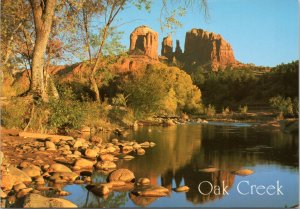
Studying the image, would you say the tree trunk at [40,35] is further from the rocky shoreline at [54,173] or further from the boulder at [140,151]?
Result: the boulder at [140,151]

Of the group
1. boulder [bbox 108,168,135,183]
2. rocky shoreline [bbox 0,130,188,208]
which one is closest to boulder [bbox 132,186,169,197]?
rocky shoreline [bbox 0,130,188,208]

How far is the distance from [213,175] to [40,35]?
6225 mm

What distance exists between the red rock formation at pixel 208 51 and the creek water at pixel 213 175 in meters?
45.7

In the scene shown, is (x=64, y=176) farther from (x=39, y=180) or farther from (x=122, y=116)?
(x=122, y=116)

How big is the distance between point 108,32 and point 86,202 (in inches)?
518

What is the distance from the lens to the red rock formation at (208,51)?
5709cm

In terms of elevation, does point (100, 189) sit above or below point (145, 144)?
below

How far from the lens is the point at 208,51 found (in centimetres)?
6456

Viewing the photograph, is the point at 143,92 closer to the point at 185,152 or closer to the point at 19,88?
the point at 19,88

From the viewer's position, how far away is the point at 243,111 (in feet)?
94.2

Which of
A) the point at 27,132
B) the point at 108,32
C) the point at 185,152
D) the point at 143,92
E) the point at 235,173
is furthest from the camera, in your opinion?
the point at 143,92

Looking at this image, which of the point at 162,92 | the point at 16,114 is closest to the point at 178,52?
the point at 162,92

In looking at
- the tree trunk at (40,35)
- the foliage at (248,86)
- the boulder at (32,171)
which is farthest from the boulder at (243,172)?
the foliage at (248,86)

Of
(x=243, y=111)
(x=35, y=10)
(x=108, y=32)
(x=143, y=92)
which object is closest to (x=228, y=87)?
(x=243, y=111)
